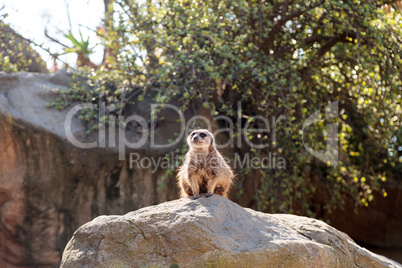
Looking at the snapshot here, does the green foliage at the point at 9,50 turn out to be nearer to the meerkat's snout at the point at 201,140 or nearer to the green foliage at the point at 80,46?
the green foliage at the point at 80,46

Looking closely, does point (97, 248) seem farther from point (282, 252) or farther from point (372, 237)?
point (372, 237)

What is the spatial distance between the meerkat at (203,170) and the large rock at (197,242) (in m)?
0.59

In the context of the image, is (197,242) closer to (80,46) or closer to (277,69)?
(277,69)

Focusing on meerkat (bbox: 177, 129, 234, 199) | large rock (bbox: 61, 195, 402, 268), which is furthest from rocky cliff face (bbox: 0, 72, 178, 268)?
large rock (bbox: 61, 195, 402, 268)

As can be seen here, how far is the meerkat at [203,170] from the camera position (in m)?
4.11

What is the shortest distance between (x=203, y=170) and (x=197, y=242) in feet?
3.76

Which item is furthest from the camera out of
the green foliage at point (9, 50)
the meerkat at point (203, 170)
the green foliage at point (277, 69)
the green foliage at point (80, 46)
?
the green foliage at point (80, 46)

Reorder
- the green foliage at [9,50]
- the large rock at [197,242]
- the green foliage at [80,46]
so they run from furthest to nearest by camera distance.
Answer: the green foliage at [80,46] < the green foliage at [9,50] < the large rock at [197,242]

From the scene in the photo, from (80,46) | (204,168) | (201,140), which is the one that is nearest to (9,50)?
(80,46)

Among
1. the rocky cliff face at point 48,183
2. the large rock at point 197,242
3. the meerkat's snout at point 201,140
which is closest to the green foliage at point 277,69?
the rocky cliff face at point 48,183

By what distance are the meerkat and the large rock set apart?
592 millimetres

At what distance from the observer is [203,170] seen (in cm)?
414

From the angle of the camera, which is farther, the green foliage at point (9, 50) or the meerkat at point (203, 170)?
the green foliage at point (9, 50)

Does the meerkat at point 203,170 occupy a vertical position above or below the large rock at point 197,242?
above
